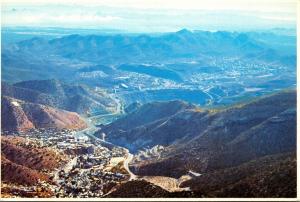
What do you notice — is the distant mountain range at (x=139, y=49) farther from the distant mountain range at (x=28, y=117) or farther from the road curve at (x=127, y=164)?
the road curve at (x=127, y=164)

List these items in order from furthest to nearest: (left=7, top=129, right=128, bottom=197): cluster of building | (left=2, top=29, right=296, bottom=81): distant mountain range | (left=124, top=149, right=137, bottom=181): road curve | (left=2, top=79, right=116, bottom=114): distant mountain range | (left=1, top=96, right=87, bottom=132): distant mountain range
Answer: (left=2, top=29, right=296, bottom=81): distant mountain range → (left=2, top=79, right=116, bottom=114): distant mountain range → (left=1, top=96, right=87, bottom=132): distant mountain range → (left=124, top=149, right=137, bottom=181): road curve → (left=7, top=129, right=128, bottom=197): cluster of building

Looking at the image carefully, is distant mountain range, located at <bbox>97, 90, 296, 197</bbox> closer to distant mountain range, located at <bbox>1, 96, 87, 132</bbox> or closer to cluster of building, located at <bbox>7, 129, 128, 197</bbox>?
cluster of building, located at <bbox>7, 129, 128, 197</bbox>

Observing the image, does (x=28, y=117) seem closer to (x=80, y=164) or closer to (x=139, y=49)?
(x=80, y=164)

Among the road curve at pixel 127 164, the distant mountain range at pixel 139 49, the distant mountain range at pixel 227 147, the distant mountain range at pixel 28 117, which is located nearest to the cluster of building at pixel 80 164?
the road curve at pixel 127 164

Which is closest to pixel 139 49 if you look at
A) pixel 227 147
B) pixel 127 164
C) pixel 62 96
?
pixel 62 96

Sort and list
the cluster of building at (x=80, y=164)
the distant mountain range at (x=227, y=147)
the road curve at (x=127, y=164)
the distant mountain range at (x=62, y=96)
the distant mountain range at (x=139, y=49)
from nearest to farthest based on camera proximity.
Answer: the distant mountain range at (x=227, y=147) < the cluster of building at (x=80, y=164) < the road curve at (x=127, y=164) < the distant mountain range at (x=62, y=96) < the distant mountain range at (x=139, y=49)

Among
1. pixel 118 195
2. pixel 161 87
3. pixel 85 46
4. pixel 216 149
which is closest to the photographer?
pixel 118 195

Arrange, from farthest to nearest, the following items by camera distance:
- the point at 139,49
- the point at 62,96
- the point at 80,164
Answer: the point at 139,49 → the point at 62,96 → the point at 80,164

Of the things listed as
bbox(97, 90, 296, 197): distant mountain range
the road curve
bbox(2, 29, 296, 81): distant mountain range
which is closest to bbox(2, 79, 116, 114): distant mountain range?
bbox(97, 90, 296, 197): distant mountain range

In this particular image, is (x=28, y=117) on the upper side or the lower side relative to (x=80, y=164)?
lower

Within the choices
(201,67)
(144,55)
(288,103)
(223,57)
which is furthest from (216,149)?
(144,55)

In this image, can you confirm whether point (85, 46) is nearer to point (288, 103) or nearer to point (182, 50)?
point (182, 50)
